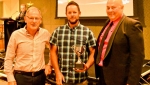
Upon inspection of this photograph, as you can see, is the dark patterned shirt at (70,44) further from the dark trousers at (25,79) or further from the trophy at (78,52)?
the dark trousers at (25,79)

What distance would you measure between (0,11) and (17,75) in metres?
5.97

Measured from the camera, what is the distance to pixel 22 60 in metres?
1.95

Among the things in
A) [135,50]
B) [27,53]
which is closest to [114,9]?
[135,50]

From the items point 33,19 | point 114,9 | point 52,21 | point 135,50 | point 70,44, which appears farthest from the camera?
point 52,21

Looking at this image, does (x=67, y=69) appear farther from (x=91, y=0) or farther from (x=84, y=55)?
(x=91, y=0)

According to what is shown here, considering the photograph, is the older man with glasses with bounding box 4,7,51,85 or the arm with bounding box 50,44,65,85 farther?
the arm with bounding box 50,44,65,85

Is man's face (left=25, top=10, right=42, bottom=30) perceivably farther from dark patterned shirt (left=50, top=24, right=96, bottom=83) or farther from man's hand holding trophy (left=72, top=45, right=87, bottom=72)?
man's hand holding trophy (left=72, top=45, right=87, bottom=72)

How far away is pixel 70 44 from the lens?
1979 mm

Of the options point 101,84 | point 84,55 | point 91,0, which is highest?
point 91,0

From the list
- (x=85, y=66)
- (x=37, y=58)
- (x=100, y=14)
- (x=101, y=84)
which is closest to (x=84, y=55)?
(x=85, y=66)

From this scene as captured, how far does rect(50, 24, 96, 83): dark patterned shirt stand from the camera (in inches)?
77.8

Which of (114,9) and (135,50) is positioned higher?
(114,9)

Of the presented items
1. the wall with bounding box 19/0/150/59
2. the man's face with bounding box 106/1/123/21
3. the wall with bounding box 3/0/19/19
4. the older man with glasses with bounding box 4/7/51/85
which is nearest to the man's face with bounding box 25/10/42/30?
the older man with glasses with bounding box 4/7/51/85

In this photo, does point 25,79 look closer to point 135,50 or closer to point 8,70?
point 8,70
